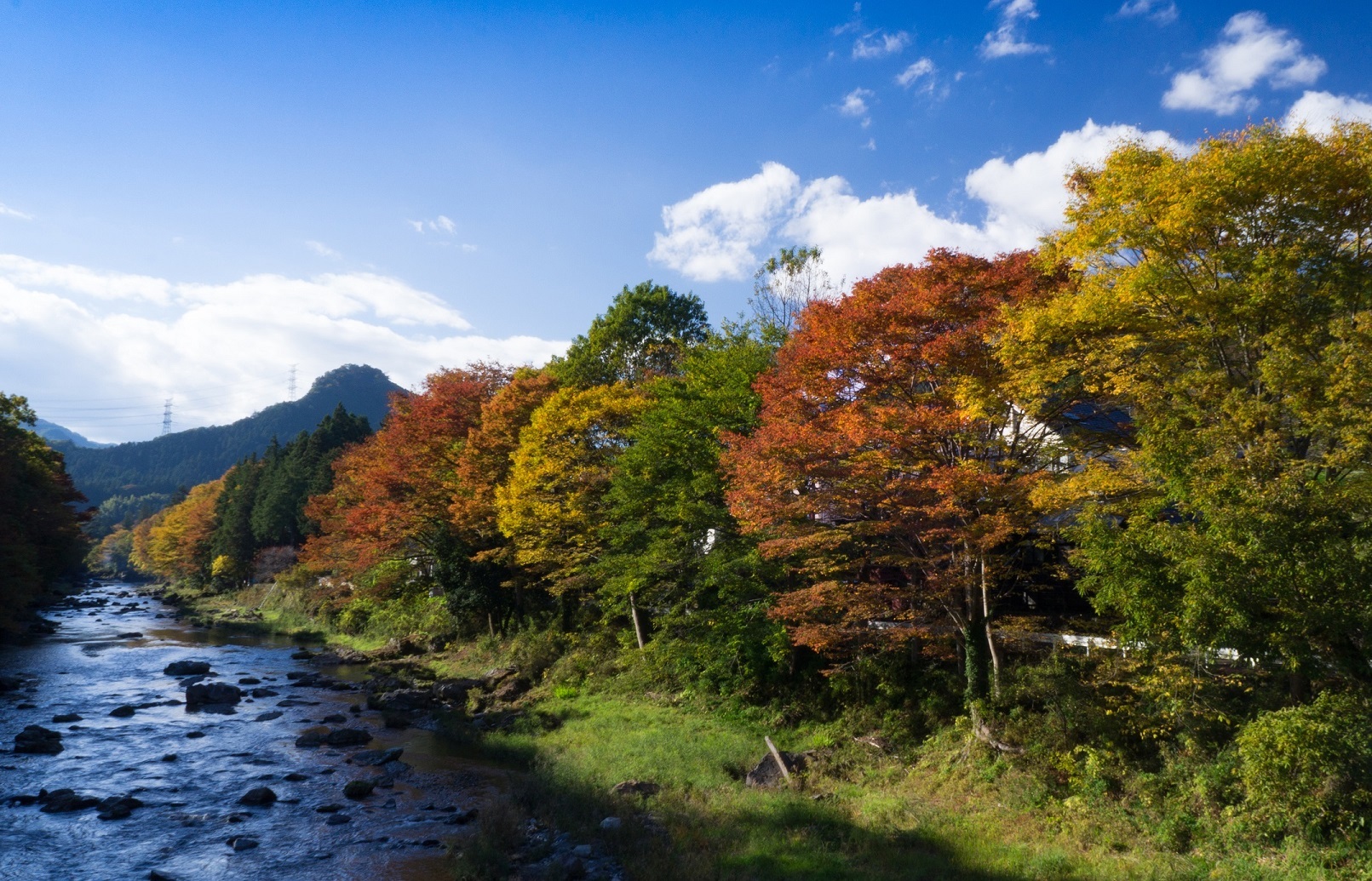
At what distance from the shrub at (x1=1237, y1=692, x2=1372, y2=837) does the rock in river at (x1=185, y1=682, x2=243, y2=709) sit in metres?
33.6

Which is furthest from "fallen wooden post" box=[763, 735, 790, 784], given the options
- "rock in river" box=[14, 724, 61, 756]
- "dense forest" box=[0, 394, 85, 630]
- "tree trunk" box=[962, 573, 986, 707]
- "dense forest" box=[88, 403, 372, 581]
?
"dense forest" box=[88, 403, 372, 581]

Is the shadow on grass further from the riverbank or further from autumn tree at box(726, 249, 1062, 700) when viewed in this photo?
autumn tree at box(726, 249, 1062, 700)

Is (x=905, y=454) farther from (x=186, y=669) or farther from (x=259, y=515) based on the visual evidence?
(x=259, y=515)

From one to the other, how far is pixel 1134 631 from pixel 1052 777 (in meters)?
4.71

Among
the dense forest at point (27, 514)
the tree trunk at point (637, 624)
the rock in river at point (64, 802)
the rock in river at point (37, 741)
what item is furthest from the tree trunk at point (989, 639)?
the dense forest at point (27, 514)

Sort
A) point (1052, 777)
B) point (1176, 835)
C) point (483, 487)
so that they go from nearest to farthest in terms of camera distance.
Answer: point (1176, 835) → point (1052, 777) → point (483, 487)

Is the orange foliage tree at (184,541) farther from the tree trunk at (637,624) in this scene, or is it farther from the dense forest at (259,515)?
the tree trunk at (637,624)

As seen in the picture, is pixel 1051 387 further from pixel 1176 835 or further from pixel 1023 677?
pixel 1176 835

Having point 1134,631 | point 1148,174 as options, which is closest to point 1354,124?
point 1148,174

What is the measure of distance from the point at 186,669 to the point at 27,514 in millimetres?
18319

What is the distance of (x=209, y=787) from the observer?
20406 mm

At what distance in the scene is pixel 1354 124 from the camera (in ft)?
43.7

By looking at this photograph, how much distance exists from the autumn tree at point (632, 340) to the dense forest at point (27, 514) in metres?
27.0

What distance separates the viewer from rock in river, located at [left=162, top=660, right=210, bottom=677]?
35.9 metres
